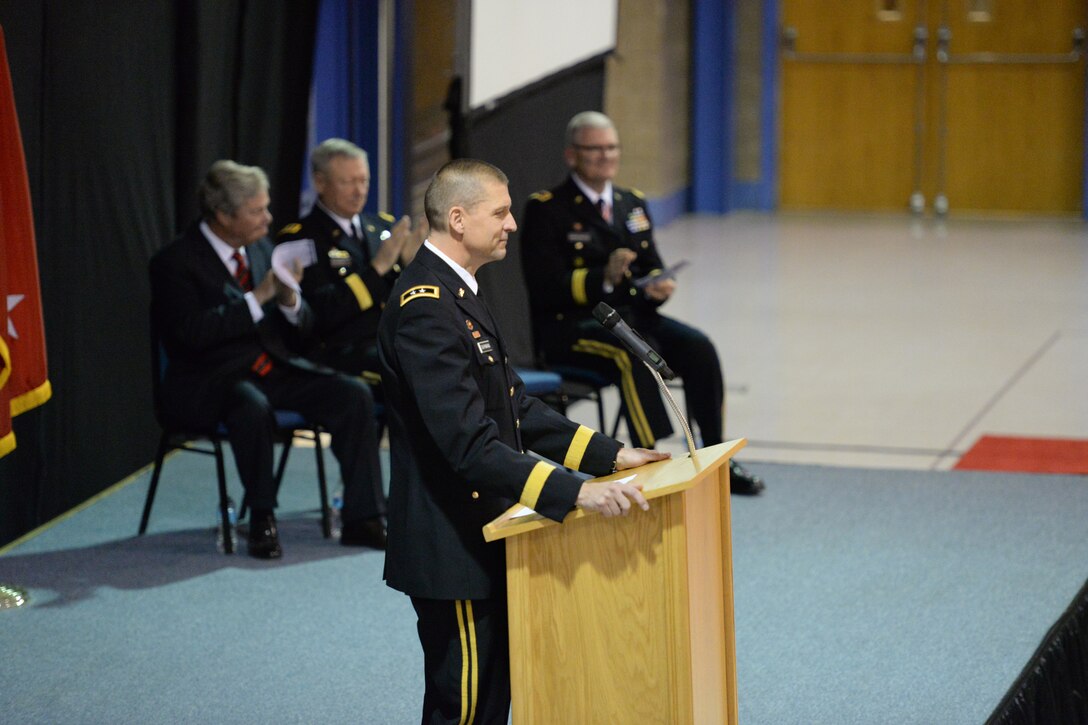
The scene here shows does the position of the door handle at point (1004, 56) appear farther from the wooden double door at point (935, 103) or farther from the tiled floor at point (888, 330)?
the tiled floor at point (888, 330)

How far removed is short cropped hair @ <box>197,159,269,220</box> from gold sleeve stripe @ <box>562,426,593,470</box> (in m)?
2.33

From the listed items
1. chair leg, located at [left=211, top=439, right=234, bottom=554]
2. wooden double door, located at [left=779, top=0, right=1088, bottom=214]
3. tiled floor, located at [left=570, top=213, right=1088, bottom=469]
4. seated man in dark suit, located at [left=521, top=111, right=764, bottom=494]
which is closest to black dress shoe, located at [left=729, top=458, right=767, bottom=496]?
seated man in dark suit, located at [left=521, top=111, right=764, bottom=494]

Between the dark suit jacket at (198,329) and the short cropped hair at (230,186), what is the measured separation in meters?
0.14

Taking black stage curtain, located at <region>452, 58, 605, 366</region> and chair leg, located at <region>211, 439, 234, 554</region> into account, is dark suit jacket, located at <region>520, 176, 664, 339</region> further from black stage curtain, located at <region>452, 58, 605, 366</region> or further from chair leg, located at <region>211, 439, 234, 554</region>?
chair leg, located at <region>211, 439, 234, 554</region>

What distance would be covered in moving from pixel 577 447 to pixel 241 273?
250 cm

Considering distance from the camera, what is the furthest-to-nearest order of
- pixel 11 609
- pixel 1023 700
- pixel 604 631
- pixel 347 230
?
1. pixel 347 230
2. pixel 11 609
3. pixel 1023 700
4. pixel 604 631

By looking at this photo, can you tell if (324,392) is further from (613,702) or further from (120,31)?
(613,702)

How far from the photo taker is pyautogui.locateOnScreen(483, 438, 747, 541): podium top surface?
2.67 meters

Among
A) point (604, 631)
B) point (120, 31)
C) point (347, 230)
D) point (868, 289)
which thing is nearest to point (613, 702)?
point (604, 631)

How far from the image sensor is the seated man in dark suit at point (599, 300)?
561cm

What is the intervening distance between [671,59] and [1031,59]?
9.97 feet

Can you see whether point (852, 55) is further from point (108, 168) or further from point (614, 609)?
point (614, 609)

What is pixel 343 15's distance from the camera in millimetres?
6945

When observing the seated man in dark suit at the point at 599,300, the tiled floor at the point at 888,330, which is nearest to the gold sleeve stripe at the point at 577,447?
the seated man in dark suit at the point at 599,300
